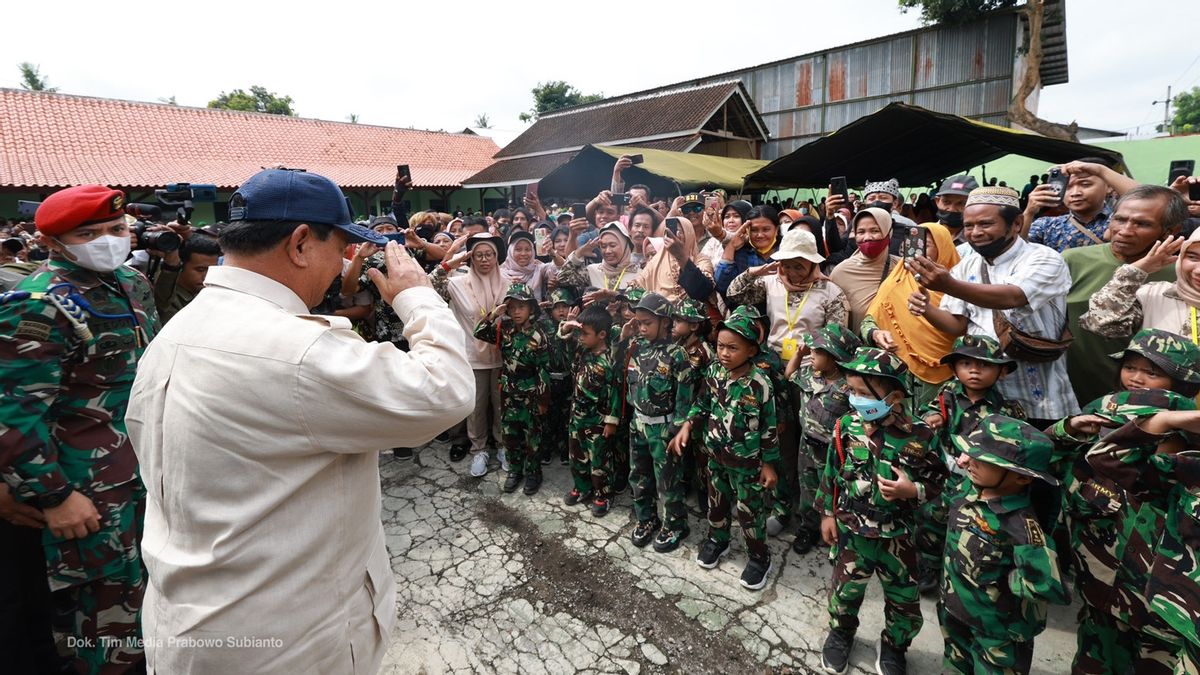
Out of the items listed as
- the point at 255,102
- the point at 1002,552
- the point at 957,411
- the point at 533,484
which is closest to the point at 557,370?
the point at 533,484

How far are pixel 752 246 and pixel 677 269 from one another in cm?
64

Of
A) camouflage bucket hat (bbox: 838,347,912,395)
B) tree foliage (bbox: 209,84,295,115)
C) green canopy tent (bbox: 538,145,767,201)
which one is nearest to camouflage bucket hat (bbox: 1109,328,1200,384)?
camouflage bucket hat (bbox: 838,347,912,395)

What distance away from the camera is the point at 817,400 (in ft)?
11.3

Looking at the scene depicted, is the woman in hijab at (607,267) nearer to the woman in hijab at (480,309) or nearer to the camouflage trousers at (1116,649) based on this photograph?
the woman in hijab at (480,309)

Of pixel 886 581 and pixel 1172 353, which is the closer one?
pixel 1172 353

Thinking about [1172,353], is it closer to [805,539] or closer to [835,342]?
[835,342]

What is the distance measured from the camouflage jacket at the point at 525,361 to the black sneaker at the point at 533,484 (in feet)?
2.18

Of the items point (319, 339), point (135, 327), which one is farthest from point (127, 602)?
point (319, 339)

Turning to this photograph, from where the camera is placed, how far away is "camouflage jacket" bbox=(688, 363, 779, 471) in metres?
3.40

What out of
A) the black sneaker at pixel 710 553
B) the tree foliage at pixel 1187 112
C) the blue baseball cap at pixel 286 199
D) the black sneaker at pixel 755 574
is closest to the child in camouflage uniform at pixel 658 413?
the black sneaker at pixel 710 553

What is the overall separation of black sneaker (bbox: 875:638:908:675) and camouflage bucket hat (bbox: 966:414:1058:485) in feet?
3.67

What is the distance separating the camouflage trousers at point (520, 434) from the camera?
4.83 metres

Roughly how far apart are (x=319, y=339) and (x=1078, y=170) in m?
4.17

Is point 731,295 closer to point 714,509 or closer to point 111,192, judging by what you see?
point 714,509
